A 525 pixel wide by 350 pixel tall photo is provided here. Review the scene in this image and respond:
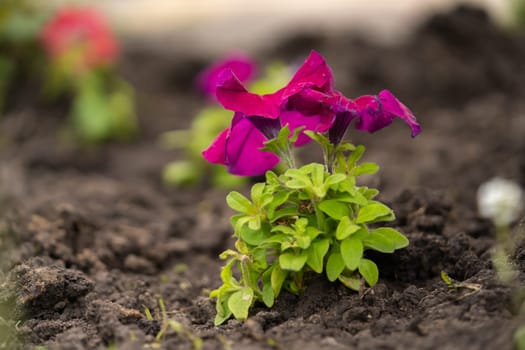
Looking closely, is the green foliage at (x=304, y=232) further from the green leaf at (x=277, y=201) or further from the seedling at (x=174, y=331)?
the seedling at (x=174, y=331)

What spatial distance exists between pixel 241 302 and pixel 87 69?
3062 millimetres

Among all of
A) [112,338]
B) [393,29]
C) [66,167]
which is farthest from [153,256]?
[393,29]

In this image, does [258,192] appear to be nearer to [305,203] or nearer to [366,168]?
[305,203]

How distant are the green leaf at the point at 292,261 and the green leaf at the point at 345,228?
100mm

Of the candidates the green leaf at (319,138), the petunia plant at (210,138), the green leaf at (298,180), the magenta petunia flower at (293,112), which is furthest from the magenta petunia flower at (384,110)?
the petunia plant at (210,138)

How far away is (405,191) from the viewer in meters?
2.62

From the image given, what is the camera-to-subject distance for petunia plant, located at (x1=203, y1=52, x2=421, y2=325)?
6.38ft

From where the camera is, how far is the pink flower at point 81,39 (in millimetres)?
4676

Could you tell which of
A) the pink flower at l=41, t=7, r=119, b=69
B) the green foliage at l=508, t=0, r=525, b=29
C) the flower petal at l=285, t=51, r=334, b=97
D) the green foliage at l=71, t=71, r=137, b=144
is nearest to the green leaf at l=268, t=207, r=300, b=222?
the flower petal at l=285, t=51, r=334, b=97

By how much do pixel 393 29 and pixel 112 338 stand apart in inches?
195

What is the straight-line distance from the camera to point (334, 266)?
1967 mm

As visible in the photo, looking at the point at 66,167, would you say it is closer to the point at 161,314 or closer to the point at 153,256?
the point at 153,256

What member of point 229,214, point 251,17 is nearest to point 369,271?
point 229,214

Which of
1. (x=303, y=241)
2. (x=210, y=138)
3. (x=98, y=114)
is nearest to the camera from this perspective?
(x=303, y=241)
